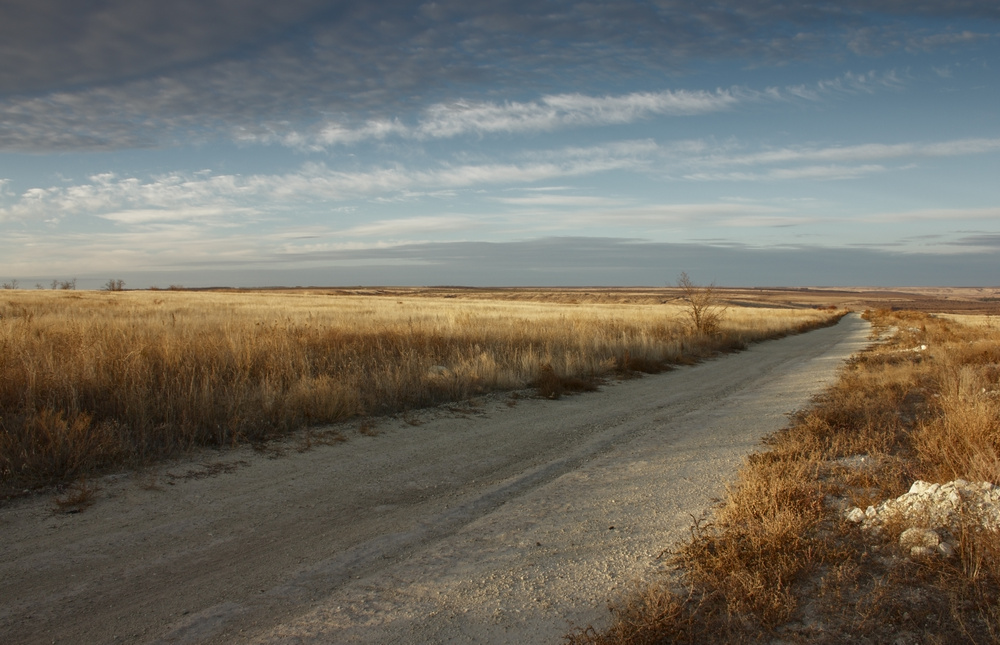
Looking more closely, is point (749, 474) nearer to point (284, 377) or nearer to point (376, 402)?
point (376, 402)

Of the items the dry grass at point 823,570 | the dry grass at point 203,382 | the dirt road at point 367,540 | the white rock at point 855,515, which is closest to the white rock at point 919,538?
the dry grass at point 823,570

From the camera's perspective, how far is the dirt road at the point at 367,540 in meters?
3.39

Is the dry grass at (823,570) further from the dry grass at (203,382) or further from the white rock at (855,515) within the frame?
the dry grass at (203,382)

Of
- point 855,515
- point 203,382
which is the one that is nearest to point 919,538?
point 855,515

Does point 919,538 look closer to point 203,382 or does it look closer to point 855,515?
point 855,515

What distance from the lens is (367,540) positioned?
4500mm

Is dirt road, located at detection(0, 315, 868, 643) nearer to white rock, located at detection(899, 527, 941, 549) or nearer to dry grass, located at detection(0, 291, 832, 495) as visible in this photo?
dry grass, located at detection(0, 291, 832, 495)

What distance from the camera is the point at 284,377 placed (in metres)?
9.58

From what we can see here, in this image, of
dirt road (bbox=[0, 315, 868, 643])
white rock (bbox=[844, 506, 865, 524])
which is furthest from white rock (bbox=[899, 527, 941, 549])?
dirt road (bbox=[0, 315, 868, 643])

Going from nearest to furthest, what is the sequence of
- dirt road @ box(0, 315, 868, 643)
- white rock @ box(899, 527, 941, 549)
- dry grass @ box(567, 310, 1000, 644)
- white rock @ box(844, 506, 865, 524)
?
1. dry grass @ box(567, 310, 1000, 644)
2. dirt road @ box(0, 315, 868, 643)
3. white rock @ box(899, 527, 941, 549)
4. white rock @ box(844, 506, 865, 524)

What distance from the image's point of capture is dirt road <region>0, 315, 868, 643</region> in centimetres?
339

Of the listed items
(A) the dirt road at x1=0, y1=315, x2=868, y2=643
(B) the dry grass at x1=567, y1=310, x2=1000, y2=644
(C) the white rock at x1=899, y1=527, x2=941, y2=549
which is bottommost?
(A) the dirt road at x1=0, y1=315, x2=868, y2=643

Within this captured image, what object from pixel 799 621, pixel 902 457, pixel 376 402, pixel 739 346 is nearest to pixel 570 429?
pixel 376 402

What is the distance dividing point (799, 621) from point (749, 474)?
232 centimetres
